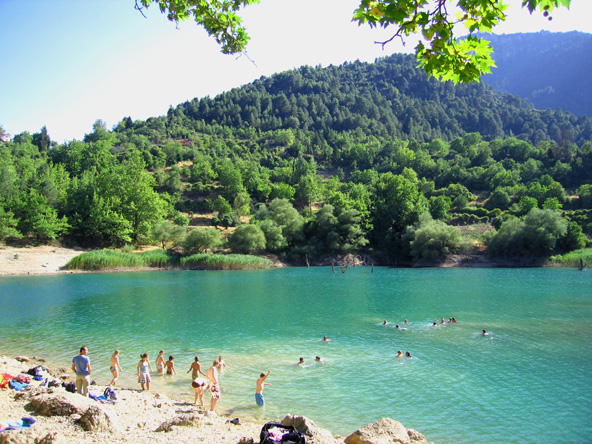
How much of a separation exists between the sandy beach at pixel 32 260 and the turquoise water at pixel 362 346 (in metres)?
20.4

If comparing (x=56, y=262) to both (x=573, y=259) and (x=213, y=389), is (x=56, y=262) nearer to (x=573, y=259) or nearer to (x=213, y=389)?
(x=213, y=389)

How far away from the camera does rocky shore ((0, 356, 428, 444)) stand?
8.41 m

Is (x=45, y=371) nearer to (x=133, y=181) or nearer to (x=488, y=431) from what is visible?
(x=488, y=431)

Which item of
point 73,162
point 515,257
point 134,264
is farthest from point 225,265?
point 73,162

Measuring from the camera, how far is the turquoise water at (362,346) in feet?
41.4

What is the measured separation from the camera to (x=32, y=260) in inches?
2431

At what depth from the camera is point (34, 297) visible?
36.5m

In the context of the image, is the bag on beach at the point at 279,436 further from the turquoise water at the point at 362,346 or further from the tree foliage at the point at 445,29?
the tree foliage at the point at 445,29

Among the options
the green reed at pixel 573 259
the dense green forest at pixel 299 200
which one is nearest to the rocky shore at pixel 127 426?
the dense green forest at pixel 299 200

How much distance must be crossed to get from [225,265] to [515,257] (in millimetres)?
50803

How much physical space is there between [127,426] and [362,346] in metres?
13.1

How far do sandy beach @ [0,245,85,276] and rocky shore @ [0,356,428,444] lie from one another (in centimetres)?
5717

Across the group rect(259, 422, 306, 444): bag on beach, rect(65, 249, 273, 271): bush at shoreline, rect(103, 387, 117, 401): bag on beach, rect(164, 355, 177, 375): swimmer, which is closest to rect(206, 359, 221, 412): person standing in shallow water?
rect(103, 387, 117, 401): bag on beach

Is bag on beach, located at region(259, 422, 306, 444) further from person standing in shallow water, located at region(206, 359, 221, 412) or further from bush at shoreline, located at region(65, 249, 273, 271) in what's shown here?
bush at shoreline, located at region(65, 249, 273, 271)
